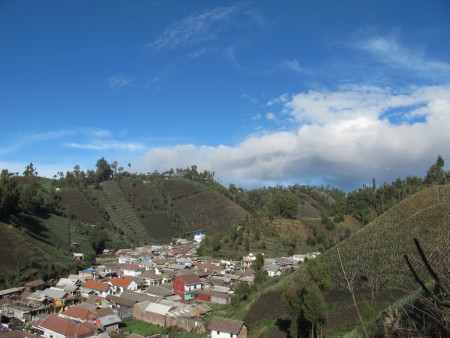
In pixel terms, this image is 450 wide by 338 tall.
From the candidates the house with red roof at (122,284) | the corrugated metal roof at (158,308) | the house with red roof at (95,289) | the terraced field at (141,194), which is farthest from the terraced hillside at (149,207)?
the corrugated metal roof at (158,308)

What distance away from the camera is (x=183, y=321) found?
73.4 feet

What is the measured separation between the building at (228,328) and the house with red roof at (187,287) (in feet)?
36.8

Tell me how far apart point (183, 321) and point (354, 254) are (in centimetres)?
1243

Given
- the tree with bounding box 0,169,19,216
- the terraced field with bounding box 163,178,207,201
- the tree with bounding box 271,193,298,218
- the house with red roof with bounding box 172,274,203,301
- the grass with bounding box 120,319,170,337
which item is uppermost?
the terraced field with bounding box 163,178,207,201

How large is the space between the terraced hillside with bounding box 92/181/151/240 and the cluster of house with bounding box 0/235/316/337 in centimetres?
2330

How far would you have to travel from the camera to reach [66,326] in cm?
1969

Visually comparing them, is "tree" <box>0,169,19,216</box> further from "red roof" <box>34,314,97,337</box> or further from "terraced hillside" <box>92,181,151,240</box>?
"red roof" <box>34,314,97,337</box>

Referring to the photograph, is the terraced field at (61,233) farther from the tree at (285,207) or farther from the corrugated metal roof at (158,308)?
the tree at (285,207)

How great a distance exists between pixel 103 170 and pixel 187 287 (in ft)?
229

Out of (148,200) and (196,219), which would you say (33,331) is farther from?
(148,200)

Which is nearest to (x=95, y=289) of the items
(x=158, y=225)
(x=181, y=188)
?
(x=158, y=225)

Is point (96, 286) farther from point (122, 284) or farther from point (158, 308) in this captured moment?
point (158, 308)

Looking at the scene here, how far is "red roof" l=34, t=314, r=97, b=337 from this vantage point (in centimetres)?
1927

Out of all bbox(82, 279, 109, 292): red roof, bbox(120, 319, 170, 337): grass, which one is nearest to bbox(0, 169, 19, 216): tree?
bbox(82, 279, 109, 292): red roof
